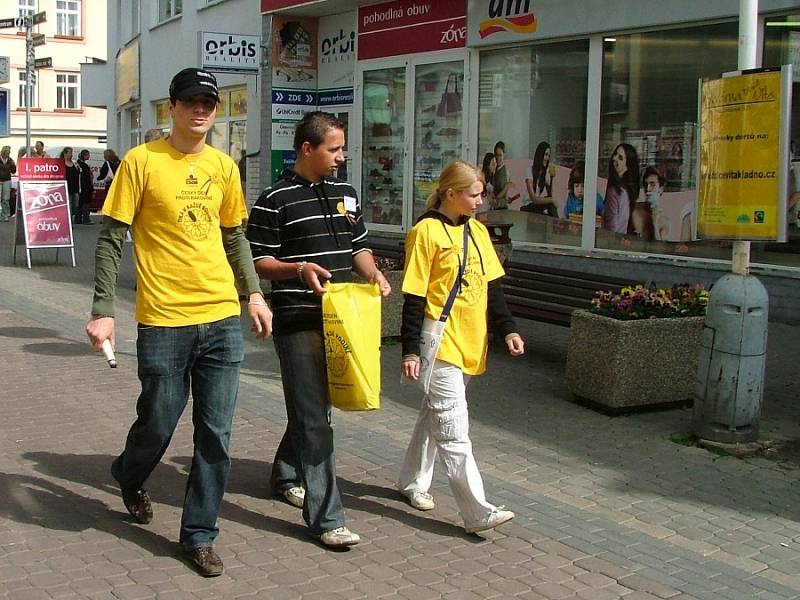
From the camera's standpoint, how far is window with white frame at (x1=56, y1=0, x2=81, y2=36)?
56562mm

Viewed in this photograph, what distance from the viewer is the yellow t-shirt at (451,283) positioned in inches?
195

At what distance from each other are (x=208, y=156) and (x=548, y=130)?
10.5 meters

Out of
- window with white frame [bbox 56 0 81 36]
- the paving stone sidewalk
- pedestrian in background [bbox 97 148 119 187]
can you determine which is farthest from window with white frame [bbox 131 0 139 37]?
window with white frame [bbox 56 0 81 36]

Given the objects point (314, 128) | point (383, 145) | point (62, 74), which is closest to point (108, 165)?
point (383, 145)

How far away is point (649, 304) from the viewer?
25.4 ft

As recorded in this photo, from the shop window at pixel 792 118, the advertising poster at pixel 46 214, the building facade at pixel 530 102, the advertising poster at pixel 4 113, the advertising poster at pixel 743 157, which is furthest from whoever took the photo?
the advertising poster at pixel 4 113

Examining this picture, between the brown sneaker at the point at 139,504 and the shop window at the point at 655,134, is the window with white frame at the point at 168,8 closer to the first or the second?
the shop window at the point at 655,134

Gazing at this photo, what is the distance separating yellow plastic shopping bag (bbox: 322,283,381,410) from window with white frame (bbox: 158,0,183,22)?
73.7ft

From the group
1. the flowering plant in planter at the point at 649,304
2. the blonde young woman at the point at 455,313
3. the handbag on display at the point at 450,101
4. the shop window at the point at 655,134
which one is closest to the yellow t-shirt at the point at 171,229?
the blonde young woman at the point at 455,313

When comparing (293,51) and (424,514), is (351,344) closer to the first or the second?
(424,514)

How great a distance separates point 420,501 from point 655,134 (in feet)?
27.7

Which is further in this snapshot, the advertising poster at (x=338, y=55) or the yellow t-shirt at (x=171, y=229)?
the advertising poster at (x=338, y=55)

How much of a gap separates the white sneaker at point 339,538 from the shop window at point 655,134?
8177 millimetres

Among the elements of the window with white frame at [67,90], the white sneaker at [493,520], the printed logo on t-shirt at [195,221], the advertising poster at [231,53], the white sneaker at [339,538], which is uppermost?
the window with white frame at [67,90]
